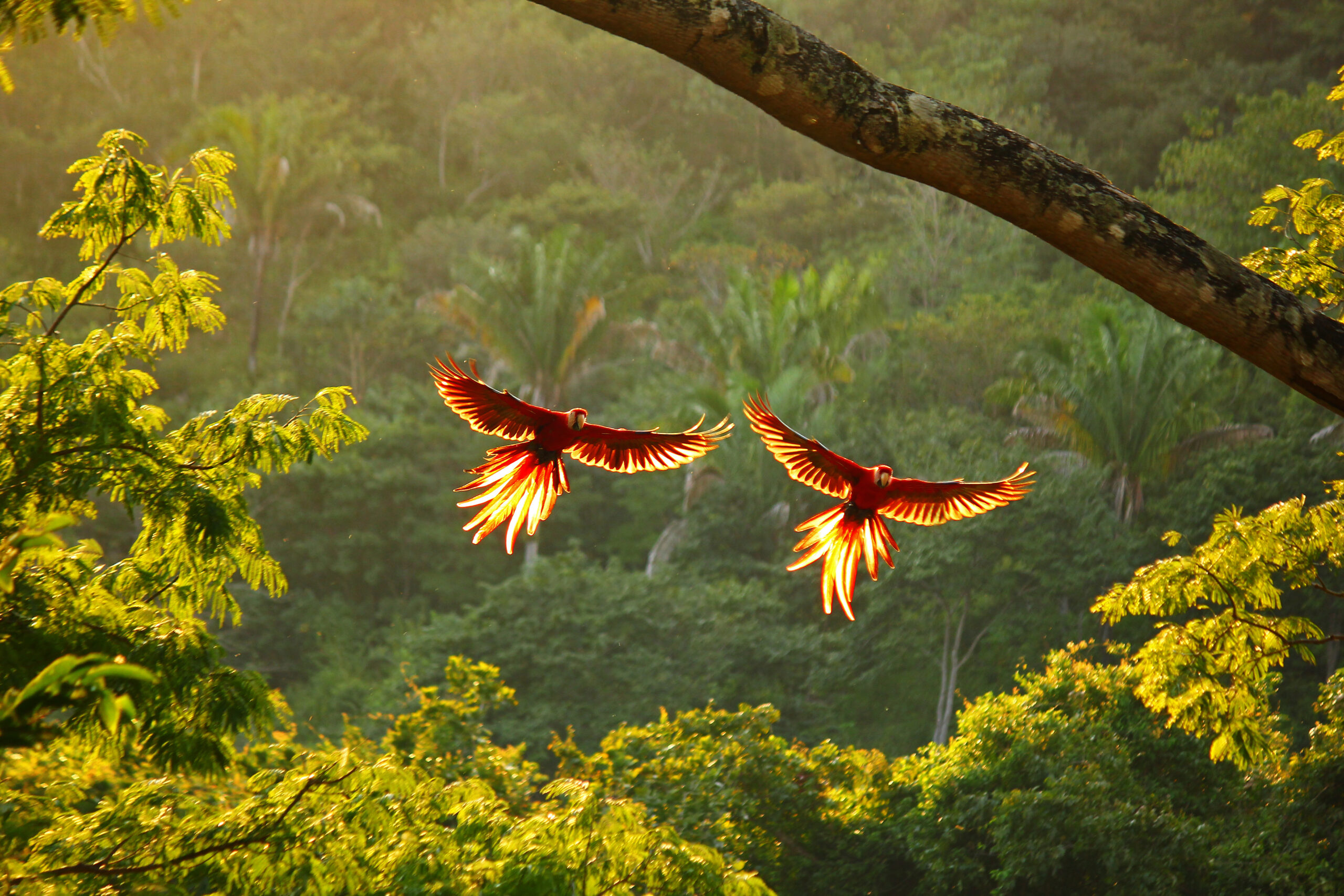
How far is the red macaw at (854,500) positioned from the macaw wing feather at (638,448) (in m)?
0.13

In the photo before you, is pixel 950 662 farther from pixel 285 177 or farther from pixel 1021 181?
pixel 1021 181

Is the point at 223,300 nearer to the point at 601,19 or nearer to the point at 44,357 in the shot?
the point at 44,357

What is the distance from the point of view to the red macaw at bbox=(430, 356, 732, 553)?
1.94m

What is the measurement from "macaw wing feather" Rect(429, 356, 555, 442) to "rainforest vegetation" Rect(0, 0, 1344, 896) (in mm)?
794

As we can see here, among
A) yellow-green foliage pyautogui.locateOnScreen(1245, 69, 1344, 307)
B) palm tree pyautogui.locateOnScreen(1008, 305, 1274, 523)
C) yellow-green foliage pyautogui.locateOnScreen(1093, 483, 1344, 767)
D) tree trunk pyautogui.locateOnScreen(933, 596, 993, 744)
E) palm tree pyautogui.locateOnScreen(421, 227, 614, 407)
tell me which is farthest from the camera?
palm tree pyautogui.locateOnScreen(421, 227, 614, 407)

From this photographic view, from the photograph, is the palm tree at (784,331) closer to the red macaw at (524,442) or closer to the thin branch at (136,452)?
the thin branch at (136,452)

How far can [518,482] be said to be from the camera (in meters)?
1.98

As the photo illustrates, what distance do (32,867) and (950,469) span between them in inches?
701

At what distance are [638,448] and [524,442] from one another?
0.75ft

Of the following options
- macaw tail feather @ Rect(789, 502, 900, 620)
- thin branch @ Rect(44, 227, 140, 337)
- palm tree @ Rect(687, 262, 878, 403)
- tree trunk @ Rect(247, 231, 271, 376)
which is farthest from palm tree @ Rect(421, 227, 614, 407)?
macaw tail feather @ Rect(789, 502, 900, 620)

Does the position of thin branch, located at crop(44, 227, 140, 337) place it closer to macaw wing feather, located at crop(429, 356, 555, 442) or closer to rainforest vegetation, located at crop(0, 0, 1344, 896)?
rainforest vegetation, located at crop(0, 0, 1344, 896)

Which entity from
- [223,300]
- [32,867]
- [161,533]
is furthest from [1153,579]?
[223,300]

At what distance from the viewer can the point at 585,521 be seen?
2561cm

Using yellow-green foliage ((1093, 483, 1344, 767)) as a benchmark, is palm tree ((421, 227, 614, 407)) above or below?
above
